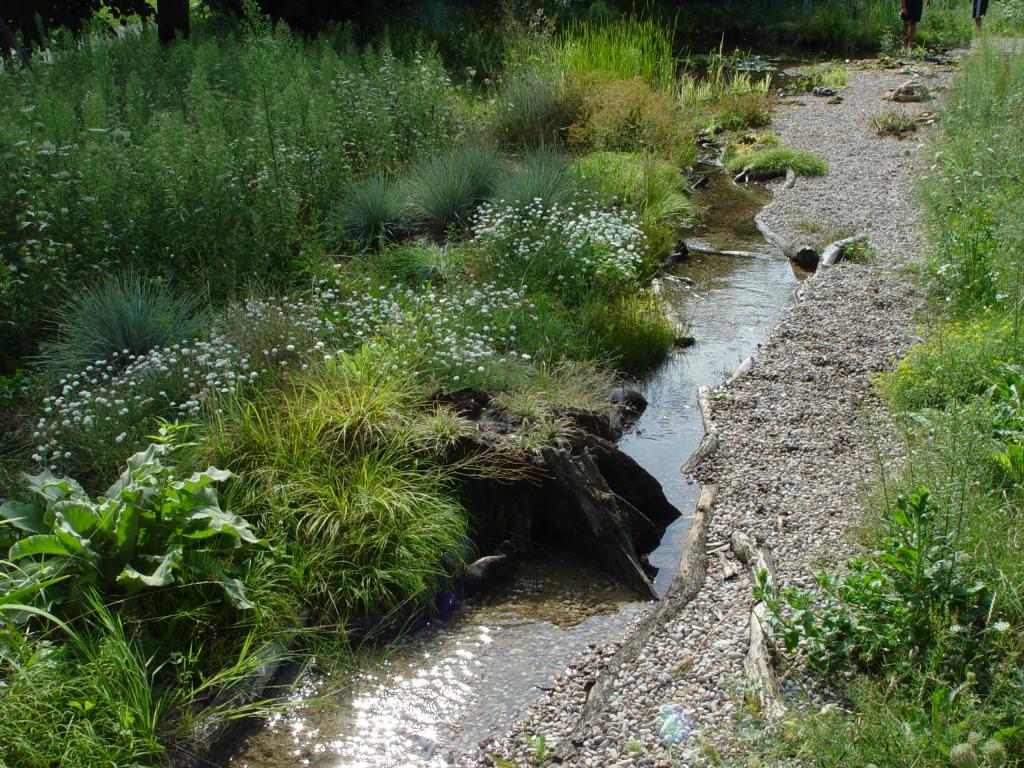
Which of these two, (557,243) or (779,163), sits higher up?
(557,243)

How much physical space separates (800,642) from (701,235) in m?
6.84

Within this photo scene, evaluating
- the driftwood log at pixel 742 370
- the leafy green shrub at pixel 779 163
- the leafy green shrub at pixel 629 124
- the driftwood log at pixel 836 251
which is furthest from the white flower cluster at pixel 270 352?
the leafy green shrub at pixel 779 163

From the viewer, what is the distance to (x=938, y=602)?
323 cm

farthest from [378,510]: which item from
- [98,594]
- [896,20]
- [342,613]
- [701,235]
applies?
[896,20]

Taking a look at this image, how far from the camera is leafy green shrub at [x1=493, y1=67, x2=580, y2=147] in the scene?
11.2m

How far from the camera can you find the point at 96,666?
3363 mm

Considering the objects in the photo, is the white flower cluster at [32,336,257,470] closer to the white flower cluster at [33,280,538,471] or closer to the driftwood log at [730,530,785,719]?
the white flower cluster at [33,280,538,471]

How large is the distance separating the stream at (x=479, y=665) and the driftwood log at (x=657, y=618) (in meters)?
0.18

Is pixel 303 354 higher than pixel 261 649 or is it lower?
higher

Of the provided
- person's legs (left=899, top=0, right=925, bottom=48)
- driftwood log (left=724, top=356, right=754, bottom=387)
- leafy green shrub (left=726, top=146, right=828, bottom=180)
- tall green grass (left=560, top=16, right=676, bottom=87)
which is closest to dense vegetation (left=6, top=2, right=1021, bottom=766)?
driftwood log (left=724, top=356, right=754, bottom=387)

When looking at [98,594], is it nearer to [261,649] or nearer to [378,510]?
[261,649]

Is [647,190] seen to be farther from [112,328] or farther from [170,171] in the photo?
[112,328]

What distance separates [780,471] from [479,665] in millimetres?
2066

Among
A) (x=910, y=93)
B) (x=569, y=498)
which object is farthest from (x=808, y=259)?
(x=910, y=93)
